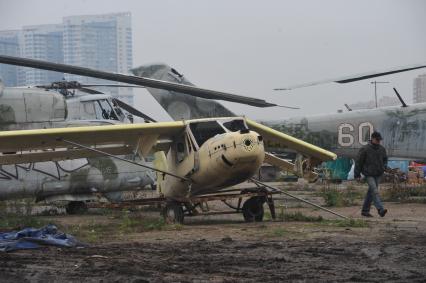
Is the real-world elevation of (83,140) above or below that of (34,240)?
above

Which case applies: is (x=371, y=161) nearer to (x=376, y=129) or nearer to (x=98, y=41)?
(x=376, y=129)

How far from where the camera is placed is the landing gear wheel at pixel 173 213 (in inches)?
537

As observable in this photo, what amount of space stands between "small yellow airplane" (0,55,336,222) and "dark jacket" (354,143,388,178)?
63 centimetres

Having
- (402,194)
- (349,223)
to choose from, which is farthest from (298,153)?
(402,194)

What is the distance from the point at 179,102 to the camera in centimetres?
2069

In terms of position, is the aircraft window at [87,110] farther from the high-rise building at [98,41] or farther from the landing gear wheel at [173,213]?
the high-rise building at [98,41]

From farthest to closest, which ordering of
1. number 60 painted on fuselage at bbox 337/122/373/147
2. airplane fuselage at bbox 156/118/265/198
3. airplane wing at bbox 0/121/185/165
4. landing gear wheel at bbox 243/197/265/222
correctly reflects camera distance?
number 60 painted on fuselage at bbox 337/122/373/147 < landing gear wheel at bbox 243/197/265/222 < airplane wing at bbox 0/121/185/165 < airplane fuselage at bbox 156/118/265/198

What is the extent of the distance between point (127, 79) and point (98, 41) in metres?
84.9

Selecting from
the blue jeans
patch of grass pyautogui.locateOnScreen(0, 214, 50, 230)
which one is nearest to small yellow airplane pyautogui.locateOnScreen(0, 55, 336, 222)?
the blue jeans

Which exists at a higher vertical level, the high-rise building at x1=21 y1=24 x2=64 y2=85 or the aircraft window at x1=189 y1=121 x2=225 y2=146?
the high-rise building at x1=21 y1=24 x2=64 y2=85

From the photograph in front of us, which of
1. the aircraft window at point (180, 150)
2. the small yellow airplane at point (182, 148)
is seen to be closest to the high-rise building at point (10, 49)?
the small yellow airplane at point (182, 148)

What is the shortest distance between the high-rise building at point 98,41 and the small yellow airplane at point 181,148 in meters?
66.8

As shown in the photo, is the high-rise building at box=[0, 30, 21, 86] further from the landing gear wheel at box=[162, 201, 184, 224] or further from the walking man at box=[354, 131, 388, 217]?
the walking man at box=[354, 131, 388, 217]

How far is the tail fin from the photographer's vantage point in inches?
814
